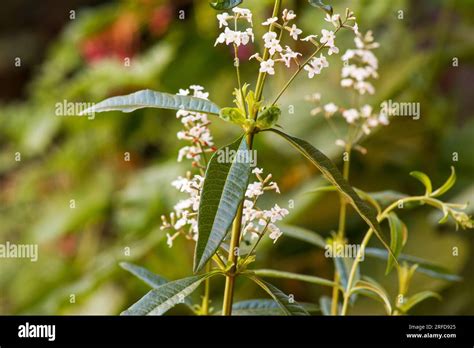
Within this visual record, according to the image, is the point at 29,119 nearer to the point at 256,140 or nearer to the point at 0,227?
the point at 0,227

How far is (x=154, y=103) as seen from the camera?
0.49 m

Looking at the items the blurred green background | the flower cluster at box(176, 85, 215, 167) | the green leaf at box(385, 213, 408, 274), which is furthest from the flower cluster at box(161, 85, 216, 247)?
the blurred green background

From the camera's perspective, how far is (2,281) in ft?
6.07

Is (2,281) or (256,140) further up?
(256,140)

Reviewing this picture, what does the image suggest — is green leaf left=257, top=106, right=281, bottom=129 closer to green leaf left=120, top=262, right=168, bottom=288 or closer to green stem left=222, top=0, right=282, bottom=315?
green stem left=222, top=0, right=282, bottom=315

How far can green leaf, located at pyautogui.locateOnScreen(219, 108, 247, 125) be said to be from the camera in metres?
0.49

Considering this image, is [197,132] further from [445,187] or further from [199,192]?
[445,187]

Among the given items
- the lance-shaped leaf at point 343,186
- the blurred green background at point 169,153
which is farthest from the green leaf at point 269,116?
the blurred green background at point 169,153

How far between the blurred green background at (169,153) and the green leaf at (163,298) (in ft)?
2.54

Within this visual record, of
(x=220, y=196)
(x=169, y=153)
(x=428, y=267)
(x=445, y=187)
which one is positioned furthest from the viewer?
(x=169, y=153)

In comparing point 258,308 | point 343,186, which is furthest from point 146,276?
point 343,186

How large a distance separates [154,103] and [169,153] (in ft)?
3.77

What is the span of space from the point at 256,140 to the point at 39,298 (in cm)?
61
